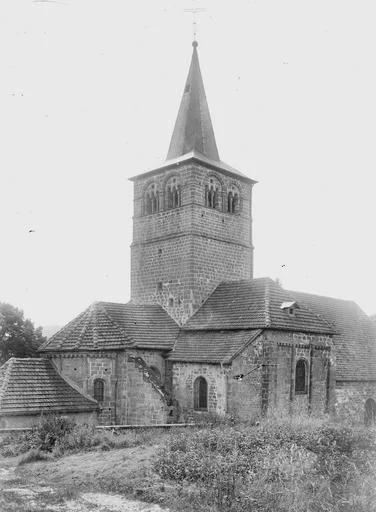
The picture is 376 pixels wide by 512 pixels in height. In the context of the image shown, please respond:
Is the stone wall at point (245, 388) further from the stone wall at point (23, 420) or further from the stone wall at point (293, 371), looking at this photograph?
the stone wall at point (23, 420)

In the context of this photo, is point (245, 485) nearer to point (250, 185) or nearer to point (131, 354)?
point (131, 354)

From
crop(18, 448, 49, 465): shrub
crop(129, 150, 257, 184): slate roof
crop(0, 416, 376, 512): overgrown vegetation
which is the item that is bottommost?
crop(18, 448, 49, 465): shrub

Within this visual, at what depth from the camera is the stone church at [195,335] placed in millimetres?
25578

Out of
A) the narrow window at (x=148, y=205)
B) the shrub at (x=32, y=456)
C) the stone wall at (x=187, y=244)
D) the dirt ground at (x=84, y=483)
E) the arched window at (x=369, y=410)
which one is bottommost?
the arched window at (x=369, y=410)

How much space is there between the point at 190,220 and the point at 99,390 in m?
10.2

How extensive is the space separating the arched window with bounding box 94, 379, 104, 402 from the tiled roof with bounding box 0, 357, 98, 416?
131cm

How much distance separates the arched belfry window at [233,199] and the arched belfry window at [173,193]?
10.4 ft

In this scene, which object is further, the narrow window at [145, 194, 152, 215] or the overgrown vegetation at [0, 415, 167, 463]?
the narrow window at [145, 194, 152, 215]

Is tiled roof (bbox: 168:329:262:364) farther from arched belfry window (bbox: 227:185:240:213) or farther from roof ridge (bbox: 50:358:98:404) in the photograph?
arched belfry window (bbox: 227:185:240:213)

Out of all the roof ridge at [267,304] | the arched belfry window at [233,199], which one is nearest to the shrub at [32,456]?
the roof ridge at [267,304]

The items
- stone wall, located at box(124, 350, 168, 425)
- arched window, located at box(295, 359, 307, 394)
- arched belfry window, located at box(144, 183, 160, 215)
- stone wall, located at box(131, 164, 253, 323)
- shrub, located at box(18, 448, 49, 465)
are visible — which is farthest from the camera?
arched belfry window, located at box(144, 183, 160, 215)

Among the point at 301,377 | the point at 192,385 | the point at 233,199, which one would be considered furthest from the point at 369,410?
the point at 233,199

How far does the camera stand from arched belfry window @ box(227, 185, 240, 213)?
3359 cm

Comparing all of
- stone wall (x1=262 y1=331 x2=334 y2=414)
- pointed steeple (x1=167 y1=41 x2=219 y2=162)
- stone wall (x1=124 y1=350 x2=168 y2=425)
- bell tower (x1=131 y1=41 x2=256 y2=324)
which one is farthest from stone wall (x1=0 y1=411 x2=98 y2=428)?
pointed steeple (x1=167 y1=41 x2=219 y2=162)
